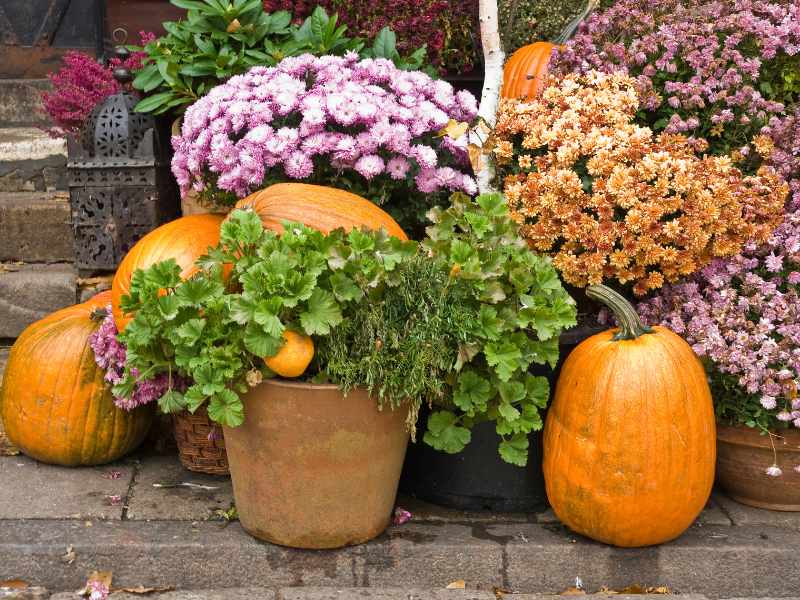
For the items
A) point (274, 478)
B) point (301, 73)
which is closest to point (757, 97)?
point (301, 73)

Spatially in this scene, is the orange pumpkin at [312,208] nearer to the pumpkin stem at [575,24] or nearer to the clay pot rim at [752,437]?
the clay pot rim at [752,437]

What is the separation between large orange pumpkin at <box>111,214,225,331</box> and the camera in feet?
10.5

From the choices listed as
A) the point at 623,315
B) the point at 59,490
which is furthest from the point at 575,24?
the point at 59,490

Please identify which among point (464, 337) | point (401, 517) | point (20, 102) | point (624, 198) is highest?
point (20, 102)

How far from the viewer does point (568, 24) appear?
4617 mm

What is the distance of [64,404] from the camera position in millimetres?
3439

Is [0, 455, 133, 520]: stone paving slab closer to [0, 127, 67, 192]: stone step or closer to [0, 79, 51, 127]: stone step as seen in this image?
[0, 127, 67, 192]: stone step

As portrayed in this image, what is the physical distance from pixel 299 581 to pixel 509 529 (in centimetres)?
70

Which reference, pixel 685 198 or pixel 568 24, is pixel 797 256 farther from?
pixel 568 24

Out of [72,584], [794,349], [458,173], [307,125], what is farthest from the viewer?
[458,173]

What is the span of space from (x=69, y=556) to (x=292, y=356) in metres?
0.94

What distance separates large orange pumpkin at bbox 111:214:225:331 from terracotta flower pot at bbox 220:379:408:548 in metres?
0.61

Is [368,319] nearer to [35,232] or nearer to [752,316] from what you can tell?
[752,316]

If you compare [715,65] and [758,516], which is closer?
[758,516]
